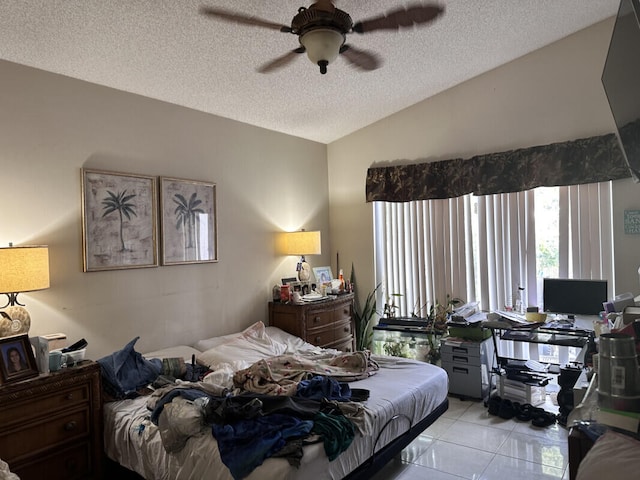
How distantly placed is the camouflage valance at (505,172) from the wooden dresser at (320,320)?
136 cm

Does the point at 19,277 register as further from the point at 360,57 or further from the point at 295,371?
the point at 360,57

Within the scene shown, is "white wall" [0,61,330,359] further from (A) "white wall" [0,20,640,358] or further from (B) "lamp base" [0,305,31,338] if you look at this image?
(B) "lamp base" [0,305,31,338]

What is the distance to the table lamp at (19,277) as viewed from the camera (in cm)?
236

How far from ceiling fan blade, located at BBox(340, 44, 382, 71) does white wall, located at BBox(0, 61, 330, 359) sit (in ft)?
5.95

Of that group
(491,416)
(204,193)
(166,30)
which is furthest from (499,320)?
(166,30)

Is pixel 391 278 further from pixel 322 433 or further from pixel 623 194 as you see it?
pixel 322 433

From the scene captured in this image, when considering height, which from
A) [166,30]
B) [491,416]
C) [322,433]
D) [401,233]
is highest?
[166,30]

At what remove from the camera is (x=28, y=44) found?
2.52 metres

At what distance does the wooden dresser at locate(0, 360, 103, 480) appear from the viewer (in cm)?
221

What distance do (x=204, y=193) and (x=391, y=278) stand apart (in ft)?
7.81

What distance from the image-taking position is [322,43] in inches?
78.9

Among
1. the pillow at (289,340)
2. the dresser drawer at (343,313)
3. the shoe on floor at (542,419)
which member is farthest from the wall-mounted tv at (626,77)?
the dresser drawer at (343,313)

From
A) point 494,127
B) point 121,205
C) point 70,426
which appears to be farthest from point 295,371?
point 494,127

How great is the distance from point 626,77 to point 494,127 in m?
2.61
